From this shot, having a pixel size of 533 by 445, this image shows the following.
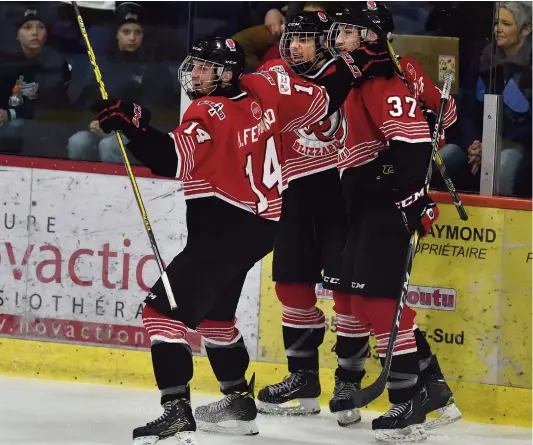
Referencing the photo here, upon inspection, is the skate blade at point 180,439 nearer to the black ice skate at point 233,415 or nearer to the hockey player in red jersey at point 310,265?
the black ice skate at point 233,415

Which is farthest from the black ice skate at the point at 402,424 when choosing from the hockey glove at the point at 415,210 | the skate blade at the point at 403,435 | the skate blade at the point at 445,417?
the hockey glove at the point at 415,210

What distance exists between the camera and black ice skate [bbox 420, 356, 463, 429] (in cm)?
492

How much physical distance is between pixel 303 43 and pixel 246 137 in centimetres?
52

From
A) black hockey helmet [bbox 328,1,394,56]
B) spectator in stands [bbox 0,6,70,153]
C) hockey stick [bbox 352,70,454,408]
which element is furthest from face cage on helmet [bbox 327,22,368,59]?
spectator in stands [bbox 0,6,70,153]

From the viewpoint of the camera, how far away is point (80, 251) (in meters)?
5.53

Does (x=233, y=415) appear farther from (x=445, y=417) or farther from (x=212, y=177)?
(x=212, y=177)

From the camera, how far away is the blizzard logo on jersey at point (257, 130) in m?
4.35

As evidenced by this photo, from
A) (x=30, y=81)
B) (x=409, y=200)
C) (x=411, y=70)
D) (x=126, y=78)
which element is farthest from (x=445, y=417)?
(x=30, y=81)

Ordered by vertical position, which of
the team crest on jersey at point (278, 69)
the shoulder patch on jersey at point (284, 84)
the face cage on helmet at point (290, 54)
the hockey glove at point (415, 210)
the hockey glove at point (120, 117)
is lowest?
the hockey glove at point (415, 210)

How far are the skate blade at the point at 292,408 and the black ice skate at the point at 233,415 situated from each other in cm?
28

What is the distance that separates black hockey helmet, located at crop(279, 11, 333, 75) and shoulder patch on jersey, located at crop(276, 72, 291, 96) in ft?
0.70

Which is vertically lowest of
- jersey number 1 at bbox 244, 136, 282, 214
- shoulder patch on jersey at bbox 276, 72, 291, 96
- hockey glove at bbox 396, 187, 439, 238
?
hockey glove at bbox 396, 187, 439, 238

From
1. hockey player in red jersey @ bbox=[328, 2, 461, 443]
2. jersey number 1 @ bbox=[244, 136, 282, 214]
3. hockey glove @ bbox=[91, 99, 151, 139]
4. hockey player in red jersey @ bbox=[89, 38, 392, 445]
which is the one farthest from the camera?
hockey player in red jersey @ bbox=[328, 2, 461, 443]

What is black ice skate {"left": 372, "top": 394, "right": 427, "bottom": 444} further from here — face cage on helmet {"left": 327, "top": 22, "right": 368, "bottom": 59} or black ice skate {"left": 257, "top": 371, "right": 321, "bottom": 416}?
face cage on helmet {"left": 327, "top": 22, "right": 368, "bottom": 59}
